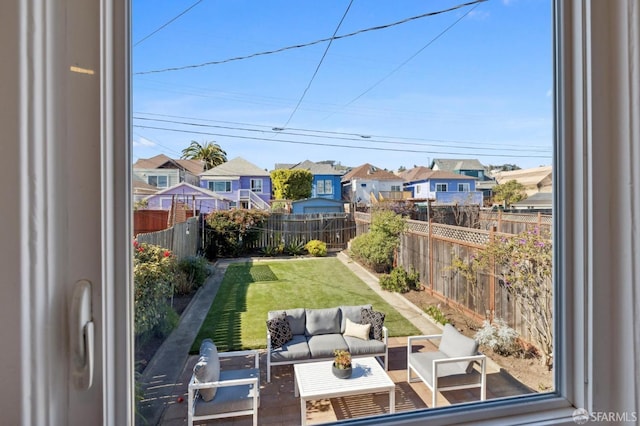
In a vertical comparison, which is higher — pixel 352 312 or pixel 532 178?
pixel 532 178

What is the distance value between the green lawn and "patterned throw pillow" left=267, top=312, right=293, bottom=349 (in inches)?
1.1

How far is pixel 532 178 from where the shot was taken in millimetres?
771

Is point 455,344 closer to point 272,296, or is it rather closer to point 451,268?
point 451,268

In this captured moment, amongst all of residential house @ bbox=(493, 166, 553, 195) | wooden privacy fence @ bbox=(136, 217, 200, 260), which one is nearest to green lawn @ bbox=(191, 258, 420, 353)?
wooden privacy fence @ bbox=(136, 217, 200, 260)

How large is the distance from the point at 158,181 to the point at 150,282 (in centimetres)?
20

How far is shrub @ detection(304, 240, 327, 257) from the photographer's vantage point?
0.98 m

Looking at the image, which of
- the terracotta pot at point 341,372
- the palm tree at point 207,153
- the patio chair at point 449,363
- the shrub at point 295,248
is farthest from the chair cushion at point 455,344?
the palm tree at point 207,153

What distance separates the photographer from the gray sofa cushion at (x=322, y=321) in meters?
1.05

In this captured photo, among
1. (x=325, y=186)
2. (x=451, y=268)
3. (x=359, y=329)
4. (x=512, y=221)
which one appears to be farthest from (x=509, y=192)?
(x=359, y=329)

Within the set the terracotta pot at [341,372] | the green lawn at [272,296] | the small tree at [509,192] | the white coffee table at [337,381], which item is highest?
the small tree at [509,192]

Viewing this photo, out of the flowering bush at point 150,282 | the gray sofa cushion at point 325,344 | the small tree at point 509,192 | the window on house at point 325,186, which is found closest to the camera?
the flowering bush at point 150,282

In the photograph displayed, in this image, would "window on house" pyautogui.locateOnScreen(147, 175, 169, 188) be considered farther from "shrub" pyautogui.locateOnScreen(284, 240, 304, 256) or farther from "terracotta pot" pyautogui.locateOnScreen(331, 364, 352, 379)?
"terracotta pot" pyautogui.locateOnScreen(331, 364, 352, 379)

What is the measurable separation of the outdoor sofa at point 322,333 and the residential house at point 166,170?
1.55 feet

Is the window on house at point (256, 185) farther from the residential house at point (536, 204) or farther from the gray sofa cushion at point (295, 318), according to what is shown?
the residential house at point (536, 204)
